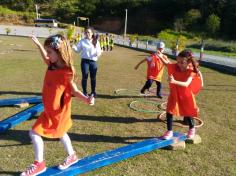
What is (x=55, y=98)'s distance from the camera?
15.5 feet

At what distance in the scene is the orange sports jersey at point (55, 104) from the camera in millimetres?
4711

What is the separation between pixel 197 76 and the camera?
651cm

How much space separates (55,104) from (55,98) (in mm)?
77

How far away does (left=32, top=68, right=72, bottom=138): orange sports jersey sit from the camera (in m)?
4.71

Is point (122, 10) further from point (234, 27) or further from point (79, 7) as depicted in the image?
point (234, 27)

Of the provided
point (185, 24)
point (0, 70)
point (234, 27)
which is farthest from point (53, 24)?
point (0, 70)

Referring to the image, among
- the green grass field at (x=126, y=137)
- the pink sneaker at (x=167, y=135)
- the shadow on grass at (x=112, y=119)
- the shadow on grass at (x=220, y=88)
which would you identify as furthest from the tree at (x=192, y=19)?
the pink sneaker at (x=167, y=135)

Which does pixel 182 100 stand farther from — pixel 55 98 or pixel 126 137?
pixel 55 98

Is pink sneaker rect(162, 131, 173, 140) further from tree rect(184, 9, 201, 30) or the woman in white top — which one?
tree rect(184, 9, 201, 30)

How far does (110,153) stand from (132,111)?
334 cm

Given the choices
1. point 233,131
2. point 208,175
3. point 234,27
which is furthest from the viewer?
point 234,27

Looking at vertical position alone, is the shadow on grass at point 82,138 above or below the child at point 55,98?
below

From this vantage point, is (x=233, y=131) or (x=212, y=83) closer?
(x=233, y=131)

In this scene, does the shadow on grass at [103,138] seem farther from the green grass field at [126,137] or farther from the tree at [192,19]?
the tree at [192,19]
